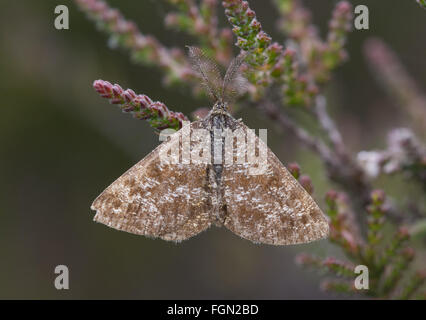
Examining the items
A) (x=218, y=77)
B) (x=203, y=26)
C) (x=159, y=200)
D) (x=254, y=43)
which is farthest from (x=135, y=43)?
(x=159, y=200)

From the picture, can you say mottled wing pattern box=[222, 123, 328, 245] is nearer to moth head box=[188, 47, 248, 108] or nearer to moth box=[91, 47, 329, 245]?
moth box=[91, 47, 329, 245]

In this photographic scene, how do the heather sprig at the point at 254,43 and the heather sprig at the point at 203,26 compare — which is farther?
the heather sprig at the point at 203,26

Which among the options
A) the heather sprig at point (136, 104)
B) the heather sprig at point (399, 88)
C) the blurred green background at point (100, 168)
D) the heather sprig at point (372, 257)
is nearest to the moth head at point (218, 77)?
the heather sprig at point (136, 104)

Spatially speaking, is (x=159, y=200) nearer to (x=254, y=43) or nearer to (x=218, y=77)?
(x=218, y=77)

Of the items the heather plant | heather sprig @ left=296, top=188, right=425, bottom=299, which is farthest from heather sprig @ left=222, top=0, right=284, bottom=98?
heather sprig @ left=296, top=188, right=425, bottom=299

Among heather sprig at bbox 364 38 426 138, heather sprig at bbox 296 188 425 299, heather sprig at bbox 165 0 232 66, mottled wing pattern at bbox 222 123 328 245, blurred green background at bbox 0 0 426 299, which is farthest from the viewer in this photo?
blurred green background at bbox 0 0 426 299

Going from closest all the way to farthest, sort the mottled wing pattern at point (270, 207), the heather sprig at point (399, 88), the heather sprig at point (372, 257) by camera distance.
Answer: the mottled wing pattern at point (270, 207)
the heather sprig at point (372, 257)
the heather sprig at point (399, 88)

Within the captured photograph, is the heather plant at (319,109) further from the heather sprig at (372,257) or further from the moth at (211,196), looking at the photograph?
the moth at (211,196)

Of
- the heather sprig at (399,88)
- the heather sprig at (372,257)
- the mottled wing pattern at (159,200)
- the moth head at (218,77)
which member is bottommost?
the heather sprig at (372,257)
